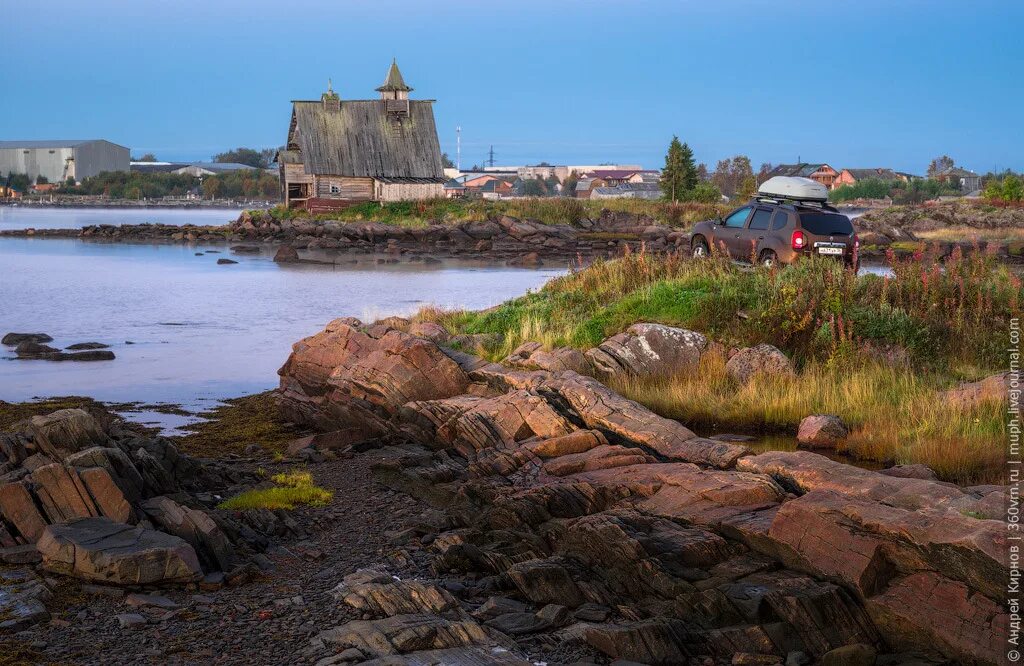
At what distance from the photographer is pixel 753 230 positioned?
2311 cm

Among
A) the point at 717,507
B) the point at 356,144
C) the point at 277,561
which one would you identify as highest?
the point at 356,144

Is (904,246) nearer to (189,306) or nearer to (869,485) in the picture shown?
(189,306)

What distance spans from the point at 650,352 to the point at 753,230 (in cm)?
932

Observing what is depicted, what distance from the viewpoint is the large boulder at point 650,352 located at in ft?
47.9

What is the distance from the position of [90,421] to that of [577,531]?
583 centimetres

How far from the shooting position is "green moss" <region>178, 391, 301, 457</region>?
1495 cm

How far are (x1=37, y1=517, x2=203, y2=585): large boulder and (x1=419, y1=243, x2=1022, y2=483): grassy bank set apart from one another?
6434 millimetres

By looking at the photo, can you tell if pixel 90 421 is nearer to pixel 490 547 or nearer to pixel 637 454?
pixel 490 547

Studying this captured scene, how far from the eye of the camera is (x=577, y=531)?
30.6 ft

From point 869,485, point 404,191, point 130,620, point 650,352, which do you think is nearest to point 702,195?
point 404,191

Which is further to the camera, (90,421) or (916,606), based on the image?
(90,421)

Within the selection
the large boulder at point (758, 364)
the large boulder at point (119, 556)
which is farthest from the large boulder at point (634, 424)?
the large boulder at point (119, 556)

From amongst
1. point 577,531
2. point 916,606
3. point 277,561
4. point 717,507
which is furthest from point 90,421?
point 916,606

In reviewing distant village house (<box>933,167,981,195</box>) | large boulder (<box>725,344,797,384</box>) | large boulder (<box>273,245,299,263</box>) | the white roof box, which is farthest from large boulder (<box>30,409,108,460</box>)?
distant village house (<box>933,167,981,195</box>)
